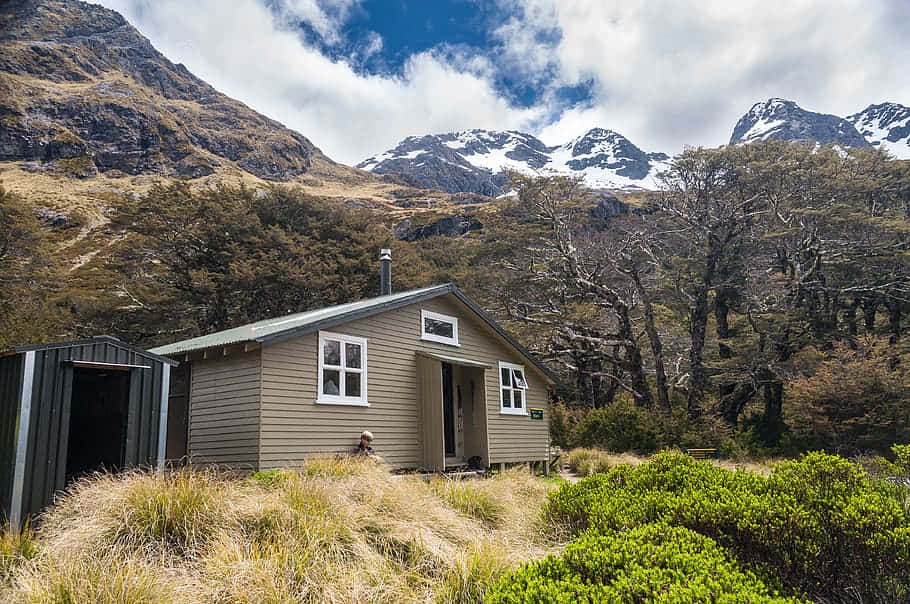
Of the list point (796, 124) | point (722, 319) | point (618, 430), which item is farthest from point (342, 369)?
point (796, 124)

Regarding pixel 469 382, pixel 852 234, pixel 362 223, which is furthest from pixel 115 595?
pixel 362 223

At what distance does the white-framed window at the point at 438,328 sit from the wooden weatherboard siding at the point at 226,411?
4.19m

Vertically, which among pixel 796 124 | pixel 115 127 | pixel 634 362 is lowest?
pixel 634 362

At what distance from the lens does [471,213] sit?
6562 centimetres

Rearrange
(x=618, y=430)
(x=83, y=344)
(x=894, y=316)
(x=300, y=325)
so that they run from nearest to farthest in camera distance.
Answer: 1. (x=83, y=344)
2. (x=300, y=325)
3. (x=618, y=430)
4. (x=894, y=316)

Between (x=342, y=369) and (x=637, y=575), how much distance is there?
29.2 feet

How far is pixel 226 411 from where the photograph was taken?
10859mm

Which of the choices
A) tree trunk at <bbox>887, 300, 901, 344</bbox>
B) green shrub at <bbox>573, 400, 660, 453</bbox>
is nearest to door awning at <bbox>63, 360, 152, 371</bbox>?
green shrub at <bbox>573, 400, 660, 453</bbox>

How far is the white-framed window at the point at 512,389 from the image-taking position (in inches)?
615

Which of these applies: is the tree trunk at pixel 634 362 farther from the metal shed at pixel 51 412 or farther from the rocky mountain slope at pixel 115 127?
the rocky mountain slope at pixel 115 127

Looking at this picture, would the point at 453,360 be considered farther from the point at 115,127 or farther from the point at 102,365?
the point at 115,127

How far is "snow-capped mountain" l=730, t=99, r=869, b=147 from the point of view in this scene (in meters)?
144

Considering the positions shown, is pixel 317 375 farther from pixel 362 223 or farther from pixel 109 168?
pixel 109 168

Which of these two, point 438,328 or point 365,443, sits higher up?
point 438,328
